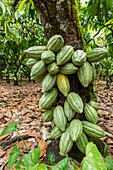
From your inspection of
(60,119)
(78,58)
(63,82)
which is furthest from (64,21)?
(60,119)

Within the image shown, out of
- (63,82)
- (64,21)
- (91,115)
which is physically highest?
(64,21)

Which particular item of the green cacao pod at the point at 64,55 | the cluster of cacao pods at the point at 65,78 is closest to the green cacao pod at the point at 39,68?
the cluster of cacao pods at the point at 65,78

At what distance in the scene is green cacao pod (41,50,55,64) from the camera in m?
0.70

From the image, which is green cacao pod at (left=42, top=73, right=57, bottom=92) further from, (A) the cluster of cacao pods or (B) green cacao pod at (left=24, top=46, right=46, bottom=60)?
(B) green cacao pod at (left=24, top=46, right=46, bottom=60)

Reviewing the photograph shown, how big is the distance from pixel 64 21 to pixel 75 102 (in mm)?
543

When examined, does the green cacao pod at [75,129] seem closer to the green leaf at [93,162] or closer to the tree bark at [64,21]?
the tree bark at [64,21]

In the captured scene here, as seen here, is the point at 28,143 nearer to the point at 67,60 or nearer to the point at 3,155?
the point at 3,155

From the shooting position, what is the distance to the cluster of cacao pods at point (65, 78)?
2.40 feet

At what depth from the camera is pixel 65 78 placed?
30.6 inches

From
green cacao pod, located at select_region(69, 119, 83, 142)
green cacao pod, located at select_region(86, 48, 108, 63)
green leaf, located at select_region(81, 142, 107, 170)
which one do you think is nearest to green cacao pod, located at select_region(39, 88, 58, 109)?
green cacao pod, located at select_region(69, 119, 83, 142)

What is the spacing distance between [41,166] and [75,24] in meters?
0.84

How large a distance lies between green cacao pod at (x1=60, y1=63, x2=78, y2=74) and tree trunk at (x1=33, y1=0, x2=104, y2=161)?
0.28ft

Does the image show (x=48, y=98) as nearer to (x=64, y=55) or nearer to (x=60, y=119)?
(x=60, y=119)

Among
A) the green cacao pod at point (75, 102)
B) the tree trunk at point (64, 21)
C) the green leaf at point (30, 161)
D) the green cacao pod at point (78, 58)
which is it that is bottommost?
the green leaf at point (30, 161)
